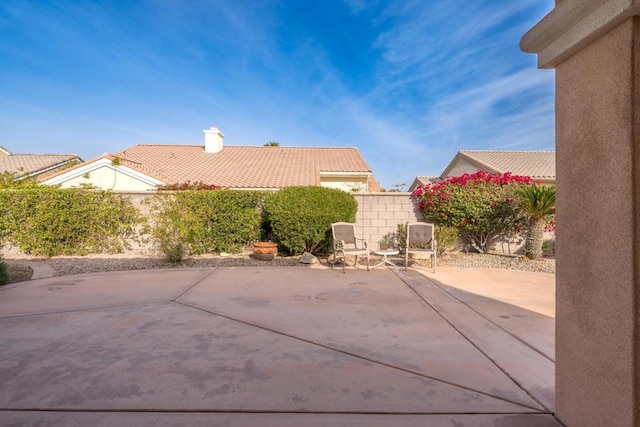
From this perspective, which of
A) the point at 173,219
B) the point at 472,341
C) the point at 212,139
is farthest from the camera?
the point at 212,139

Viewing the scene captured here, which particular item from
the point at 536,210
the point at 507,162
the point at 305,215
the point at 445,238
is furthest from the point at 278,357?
the point at 507,162

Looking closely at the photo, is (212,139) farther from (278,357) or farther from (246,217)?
(278,357)

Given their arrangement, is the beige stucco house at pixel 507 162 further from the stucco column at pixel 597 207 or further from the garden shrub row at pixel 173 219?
the stucco column at pixel 597 207

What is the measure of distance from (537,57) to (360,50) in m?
11.4

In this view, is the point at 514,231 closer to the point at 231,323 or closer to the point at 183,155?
the point at 231,323

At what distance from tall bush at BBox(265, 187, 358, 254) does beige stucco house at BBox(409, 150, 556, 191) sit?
1038 cm

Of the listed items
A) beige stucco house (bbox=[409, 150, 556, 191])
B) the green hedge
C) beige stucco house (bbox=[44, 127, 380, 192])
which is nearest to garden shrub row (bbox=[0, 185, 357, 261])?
the green hedge

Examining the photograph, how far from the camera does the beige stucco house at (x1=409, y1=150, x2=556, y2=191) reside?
18.1 meters

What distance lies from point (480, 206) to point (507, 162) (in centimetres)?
1373

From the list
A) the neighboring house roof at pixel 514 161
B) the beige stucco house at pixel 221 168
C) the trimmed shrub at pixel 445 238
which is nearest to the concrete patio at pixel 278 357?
the trimmed shrub at pixel 445 238

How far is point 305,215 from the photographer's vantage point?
8.36m

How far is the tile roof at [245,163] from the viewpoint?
51.3 ft

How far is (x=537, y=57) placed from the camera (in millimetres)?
2012

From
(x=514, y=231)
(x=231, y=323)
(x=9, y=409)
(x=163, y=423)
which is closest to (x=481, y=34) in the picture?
(x=514, y=231)
